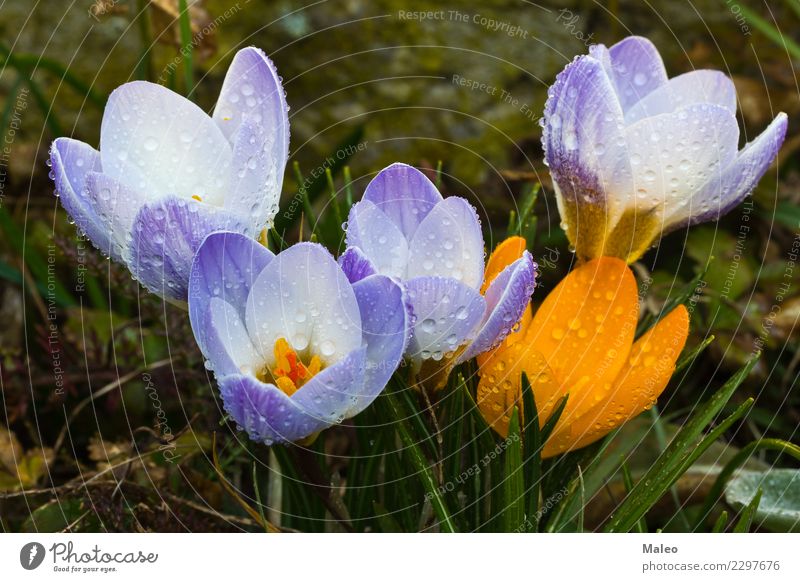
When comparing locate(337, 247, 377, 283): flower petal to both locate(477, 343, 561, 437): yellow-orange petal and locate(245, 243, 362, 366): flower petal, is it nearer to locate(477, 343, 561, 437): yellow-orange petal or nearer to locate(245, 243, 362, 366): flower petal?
locate(245, 243, 362, 366): flower petal

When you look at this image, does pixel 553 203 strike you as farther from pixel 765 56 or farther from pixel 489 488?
pixel 489 488

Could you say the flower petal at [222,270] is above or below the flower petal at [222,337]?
above

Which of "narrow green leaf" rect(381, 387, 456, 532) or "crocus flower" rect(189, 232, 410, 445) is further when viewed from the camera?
"narrow green leaf" rect(381, 387, 456, 532)

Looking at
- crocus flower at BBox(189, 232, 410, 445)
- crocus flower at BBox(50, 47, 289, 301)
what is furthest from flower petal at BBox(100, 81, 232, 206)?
crocus flower at BBox(189, 232, 410, 445)

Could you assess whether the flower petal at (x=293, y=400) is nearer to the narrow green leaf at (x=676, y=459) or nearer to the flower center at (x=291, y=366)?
the flower center at (x=291, y=366)

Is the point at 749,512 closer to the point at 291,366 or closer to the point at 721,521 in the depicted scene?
the point at 721,521

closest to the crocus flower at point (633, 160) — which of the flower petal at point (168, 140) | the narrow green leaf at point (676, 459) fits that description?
the narrow green leaf at point (676, 459)

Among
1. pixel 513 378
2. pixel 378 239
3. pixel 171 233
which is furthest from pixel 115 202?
pixel 513 378

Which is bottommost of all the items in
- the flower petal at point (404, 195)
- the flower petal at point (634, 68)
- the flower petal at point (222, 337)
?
the flower petal at point (222, 337)
